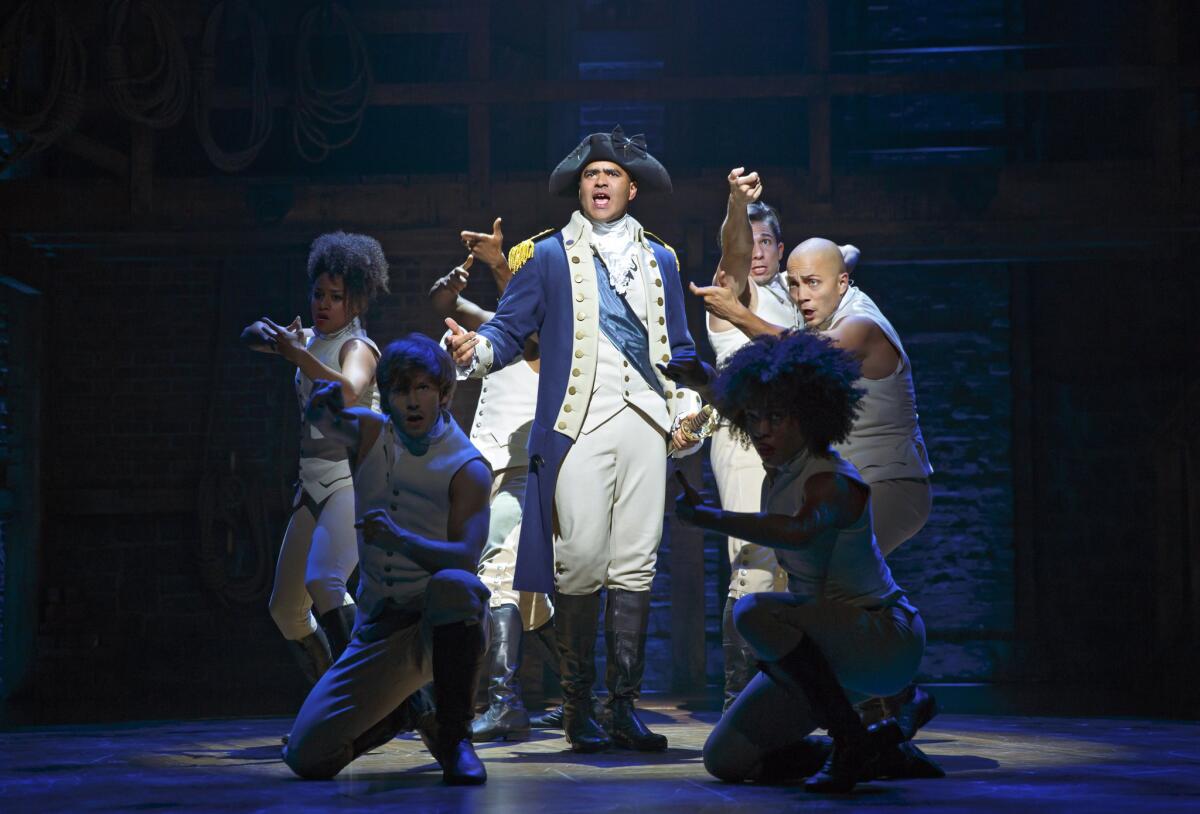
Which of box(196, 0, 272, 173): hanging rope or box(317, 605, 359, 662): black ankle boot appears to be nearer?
box(317, 605, 359, 662): black ankle boot

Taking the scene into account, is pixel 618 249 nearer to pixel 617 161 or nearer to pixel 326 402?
pixel 617 161

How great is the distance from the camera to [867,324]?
4297mm

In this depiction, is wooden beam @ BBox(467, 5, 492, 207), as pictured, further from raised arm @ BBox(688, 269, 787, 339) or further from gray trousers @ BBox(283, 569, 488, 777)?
gray trousers @ BBox(283, 569, 488, 777)

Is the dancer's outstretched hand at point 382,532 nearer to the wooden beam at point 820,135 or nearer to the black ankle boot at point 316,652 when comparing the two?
the black ankle boot at point 316,652

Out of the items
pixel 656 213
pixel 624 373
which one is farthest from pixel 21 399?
pixel 624 373

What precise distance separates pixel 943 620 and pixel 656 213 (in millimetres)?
2757

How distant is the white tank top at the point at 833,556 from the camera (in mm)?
3615

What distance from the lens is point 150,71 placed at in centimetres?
766

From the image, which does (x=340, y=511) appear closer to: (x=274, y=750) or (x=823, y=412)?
(x=274, y=750)

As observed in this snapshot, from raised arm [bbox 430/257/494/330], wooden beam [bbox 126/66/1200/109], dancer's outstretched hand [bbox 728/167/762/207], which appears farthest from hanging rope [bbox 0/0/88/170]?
dancer's outstretched hand [bbox 728/167/762/207]

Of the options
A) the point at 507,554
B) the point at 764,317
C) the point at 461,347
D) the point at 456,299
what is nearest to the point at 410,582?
the point at 461,347

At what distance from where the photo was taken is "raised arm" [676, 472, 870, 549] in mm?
3523

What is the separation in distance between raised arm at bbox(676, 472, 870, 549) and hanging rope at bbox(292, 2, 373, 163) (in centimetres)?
497

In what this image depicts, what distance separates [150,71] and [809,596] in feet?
17.5
